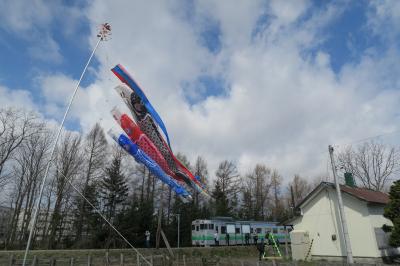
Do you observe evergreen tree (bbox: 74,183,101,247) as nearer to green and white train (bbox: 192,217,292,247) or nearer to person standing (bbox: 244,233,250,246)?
green and white train (bbox: 192,217,292,247)

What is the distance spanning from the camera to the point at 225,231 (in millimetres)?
34781

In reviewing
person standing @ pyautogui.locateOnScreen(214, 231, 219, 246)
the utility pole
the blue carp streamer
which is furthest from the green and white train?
the blue carp streamer

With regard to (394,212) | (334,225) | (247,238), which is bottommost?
(247,238)

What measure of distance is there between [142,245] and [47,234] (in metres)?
10.7

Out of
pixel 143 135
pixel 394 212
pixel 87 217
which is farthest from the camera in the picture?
pixel 87 217

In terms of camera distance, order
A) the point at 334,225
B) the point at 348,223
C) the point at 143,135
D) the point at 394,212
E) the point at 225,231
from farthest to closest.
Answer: the point at 225,231 → the point at 334,225 → the point at 348,223 → the point at 394,212 → the point at 143,135

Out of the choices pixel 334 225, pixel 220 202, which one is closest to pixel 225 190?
pixel 220 202

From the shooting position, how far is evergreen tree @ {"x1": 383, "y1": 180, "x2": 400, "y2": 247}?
1596cm

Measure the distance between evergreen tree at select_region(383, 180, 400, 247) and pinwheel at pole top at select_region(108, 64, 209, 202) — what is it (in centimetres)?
Result: 1122

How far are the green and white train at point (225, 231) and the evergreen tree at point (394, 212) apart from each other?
16509 mm

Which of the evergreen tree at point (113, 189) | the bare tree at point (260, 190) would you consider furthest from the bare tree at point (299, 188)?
the evergreen tree at point (113, 189)

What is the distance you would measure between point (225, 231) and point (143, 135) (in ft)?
80.8

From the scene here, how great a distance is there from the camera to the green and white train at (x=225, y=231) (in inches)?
1310

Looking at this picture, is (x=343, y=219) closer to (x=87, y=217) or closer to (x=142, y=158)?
(x=142, y=158)
